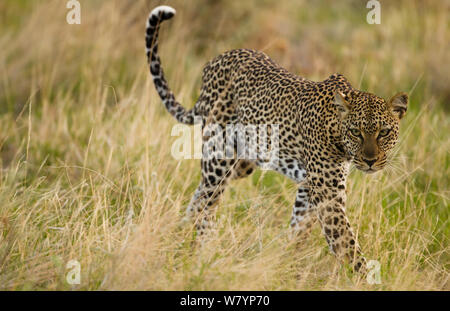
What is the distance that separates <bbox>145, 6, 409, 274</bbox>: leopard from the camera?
5.02 metres

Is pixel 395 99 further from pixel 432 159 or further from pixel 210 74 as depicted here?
pixel 432 159

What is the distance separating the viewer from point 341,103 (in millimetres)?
5090

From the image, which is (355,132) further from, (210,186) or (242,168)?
(210,186)

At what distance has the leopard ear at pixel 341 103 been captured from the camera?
16.6 feet

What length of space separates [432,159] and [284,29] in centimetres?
589

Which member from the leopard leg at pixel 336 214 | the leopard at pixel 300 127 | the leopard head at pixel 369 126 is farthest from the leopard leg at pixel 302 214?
the leopard head at pixel 369 126

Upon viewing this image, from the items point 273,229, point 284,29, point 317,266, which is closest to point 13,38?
point 284,29

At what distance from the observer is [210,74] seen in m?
6.41

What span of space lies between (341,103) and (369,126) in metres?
0.29

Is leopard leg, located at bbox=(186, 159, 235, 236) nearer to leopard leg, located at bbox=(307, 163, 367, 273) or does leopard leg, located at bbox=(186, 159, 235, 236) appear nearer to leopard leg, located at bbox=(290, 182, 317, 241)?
leopard leg, located at bbox=(290, 182, 317, 241)

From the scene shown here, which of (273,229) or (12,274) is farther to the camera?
(273,229)

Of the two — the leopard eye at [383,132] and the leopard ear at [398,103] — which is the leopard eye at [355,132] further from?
the leopard ear at [398,103]

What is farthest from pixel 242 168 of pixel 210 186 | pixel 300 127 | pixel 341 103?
pixel 341 103
